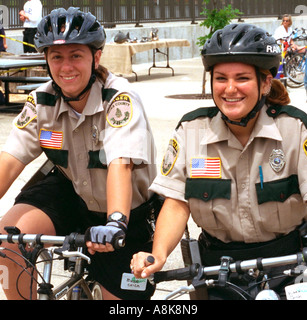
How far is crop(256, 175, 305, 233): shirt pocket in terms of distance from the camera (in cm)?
299

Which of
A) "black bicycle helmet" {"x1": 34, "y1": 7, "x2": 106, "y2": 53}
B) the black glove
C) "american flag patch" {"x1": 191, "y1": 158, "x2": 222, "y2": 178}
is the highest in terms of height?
"black bicycle helmet" {"x1": 34, "y1": 7, "x2": 106, "y2": 53}

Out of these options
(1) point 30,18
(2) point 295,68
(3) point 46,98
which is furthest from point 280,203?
(1) point 30,18

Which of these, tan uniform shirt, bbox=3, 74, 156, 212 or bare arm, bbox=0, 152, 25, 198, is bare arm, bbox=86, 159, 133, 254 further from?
bare arm, bbox=0, 152, 25, 198

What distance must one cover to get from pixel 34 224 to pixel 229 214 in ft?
3.31

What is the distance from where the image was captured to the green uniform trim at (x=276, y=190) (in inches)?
118

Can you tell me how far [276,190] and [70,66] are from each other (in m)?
1.14

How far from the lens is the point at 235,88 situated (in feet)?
9.75

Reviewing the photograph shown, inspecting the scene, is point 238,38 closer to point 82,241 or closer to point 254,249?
point 254,249

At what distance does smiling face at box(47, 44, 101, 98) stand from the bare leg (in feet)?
1.93

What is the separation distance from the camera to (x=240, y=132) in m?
3.13

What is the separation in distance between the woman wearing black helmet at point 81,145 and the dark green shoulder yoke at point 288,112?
68 cm

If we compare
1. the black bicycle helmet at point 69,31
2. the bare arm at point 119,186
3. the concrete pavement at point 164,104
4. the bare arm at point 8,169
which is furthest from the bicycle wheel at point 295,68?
the bare arm at point 119,186

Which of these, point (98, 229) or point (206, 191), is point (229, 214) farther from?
point (98, 229)

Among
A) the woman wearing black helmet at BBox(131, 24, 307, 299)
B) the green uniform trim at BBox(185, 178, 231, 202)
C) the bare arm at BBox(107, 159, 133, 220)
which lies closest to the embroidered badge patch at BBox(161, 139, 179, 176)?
the woman wearing black helmet at BBox(131, 24, 307, 299)
